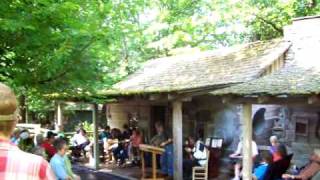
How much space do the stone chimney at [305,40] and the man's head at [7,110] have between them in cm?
1009

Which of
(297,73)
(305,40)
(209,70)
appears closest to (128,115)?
(209,70)

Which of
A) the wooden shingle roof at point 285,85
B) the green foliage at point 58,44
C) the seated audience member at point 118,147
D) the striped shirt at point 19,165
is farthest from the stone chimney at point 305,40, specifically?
the striped shirt at point 19,165

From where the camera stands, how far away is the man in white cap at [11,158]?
6.46 feet

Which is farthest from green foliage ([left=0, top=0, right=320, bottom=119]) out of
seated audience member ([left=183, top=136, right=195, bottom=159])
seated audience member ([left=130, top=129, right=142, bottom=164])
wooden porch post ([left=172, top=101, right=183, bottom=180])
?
seated audience member ([left=130, top=129, right=142, bottom=164])

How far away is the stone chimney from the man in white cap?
10.1 meters

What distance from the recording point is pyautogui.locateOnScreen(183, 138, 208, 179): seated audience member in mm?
12309

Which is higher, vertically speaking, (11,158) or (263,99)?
(263,99)

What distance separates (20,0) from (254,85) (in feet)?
18.7

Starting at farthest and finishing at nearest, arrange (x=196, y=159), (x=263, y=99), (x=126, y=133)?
(x=126, y=133), (x=196, y=159), (x=263, y=99)

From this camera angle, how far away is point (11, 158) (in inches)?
78.2

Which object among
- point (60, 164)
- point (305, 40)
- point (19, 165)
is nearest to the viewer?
point (19, 165)

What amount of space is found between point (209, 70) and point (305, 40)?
3.01 m

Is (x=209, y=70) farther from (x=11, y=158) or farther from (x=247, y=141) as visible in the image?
(x=11, y=158)

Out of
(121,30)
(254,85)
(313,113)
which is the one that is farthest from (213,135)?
(121,30)
